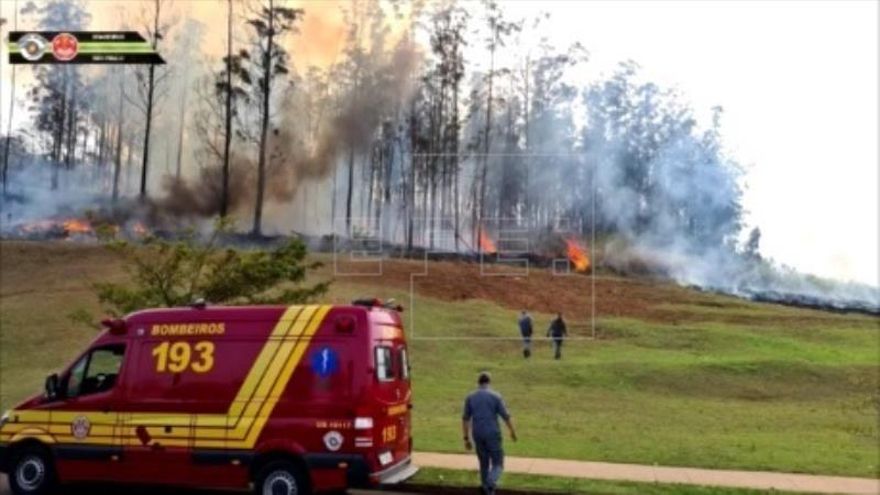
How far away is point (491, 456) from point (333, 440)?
7.35 ft

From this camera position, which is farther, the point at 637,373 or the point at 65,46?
the point at 65,46

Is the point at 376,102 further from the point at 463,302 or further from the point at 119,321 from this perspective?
the point at 119,321

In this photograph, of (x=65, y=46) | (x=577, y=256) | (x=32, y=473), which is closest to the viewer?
(x=32, y=473)

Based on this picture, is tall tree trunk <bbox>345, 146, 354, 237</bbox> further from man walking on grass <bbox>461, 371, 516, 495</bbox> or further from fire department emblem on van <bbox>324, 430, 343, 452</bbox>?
fire department emblem on van <bbox>324, 430, 343, 452</bbox>

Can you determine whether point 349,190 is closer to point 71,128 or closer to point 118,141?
point 118,141

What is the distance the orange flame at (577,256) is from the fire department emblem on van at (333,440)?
42.1 metres

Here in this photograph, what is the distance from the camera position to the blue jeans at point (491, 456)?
42.8ft

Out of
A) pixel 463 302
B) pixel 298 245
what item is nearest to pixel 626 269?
pixel 463 302

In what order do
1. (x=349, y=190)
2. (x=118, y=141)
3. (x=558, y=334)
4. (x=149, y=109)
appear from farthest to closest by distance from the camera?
(x=118, y=141) < (x=149, y=109) < (x=349, y=190) < (x=558, y=334)

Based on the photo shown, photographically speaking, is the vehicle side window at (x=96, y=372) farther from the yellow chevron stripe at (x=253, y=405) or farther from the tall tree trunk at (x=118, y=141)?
the tall tree trunk at (x=118, y=141)

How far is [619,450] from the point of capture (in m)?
18.5

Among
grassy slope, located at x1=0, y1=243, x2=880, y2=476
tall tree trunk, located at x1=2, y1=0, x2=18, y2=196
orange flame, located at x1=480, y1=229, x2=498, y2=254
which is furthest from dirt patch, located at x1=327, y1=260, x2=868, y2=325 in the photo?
tall tree trunk, located at x1=2, y1=0, x2=18, y2=196

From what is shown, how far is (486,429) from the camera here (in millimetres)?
13086

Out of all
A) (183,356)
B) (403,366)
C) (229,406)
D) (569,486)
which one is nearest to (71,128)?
(183,356)
